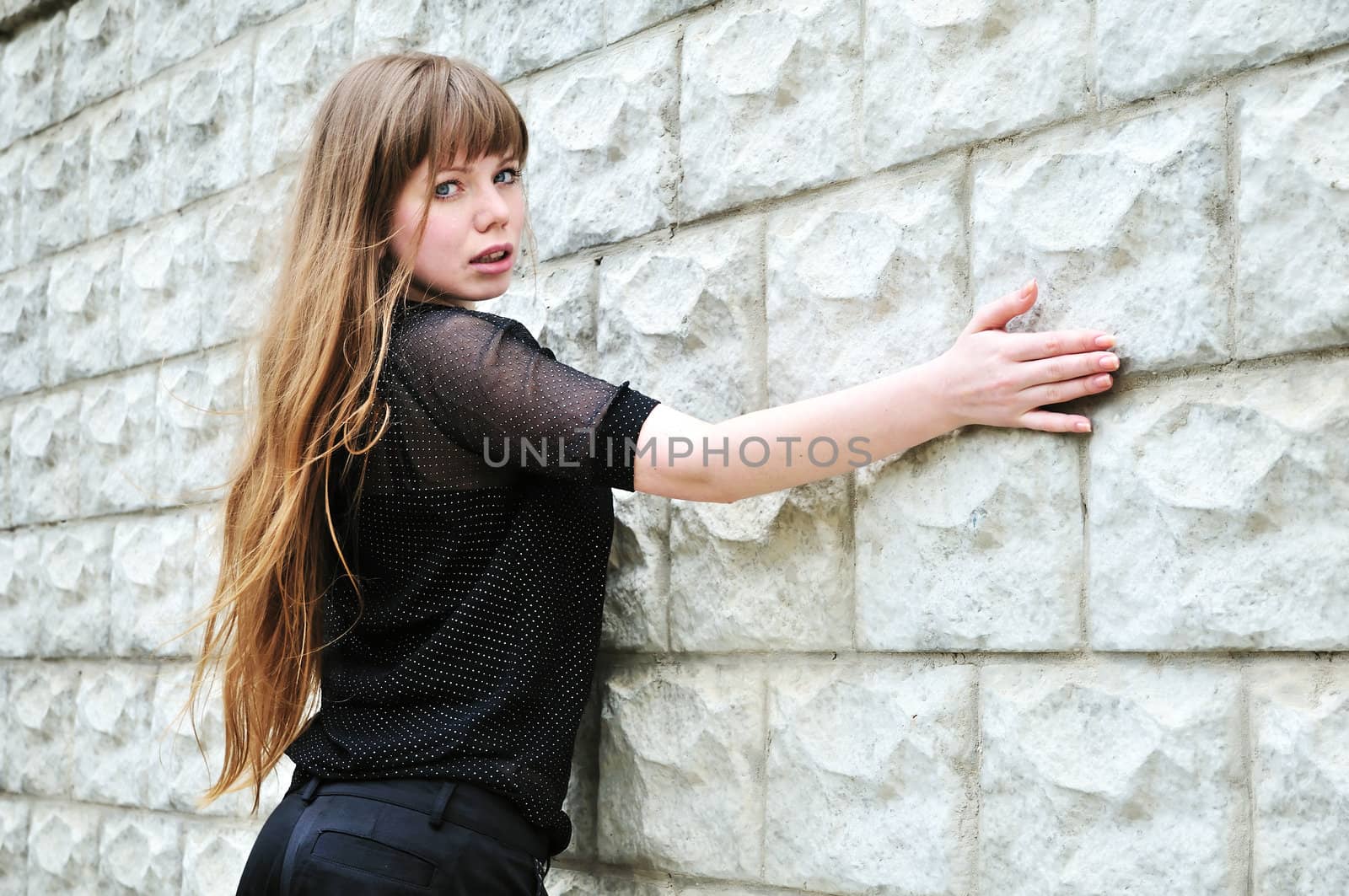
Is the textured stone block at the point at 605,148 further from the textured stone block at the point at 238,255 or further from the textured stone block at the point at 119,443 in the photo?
the textured stone block at the point at 119,443

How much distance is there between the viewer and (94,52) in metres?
3.98

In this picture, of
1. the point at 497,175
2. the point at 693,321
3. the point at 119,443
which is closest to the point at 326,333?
the point at 497,175

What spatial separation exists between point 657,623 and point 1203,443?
0.95 metres

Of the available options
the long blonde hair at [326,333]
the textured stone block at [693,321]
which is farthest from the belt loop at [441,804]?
the textured stone block at [693,321]

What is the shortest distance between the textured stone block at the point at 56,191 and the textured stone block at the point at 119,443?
53cm

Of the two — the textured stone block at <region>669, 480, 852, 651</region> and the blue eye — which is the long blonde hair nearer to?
the blue eye

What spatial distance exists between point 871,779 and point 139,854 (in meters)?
2.22

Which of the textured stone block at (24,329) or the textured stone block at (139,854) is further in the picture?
the textured stone block at (24,329)

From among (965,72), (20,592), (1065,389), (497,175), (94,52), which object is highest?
(94,52)

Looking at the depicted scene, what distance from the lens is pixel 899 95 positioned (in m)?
2.06

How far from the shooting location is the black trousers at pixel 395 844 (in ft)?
5.96

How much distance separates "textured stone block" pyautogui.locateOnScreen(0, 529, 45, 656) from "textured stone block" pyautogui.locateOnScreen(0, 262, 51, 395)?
0.45 metres

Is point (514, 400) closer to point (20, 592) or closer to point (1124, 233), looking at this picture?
point (1124, 233)

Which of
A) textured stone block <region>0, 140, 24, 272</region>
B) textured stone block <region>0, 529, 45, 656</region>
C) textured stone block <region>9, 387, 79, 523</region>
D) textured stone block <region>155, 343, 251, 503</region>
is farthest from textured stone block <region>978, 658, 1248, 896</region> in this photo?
textured stone block <region>0, 140, 24, 272</region>
